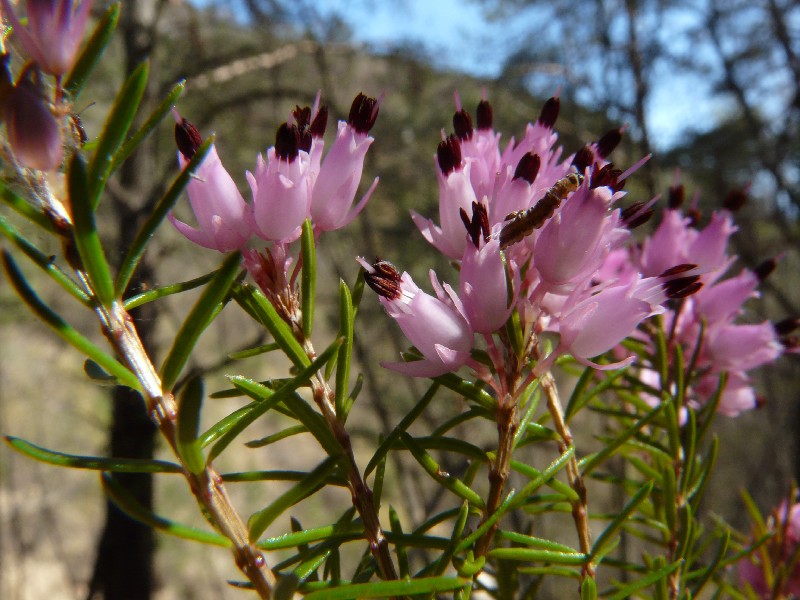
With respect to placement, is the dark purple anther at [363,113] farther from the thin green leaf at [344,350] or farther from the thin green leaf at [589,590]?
the thin green leaf at [589,590]

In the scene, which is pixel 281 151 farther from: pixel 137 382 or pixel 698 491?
pixel 698 491

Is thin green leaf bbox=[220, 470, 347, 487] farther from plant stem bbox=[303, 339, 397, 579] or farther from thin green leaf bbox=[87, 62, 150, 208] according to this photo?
thin green leaf bbox=[87, 62, 150, 208]

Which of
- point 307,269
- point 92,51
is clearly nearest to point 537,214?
point 307,269

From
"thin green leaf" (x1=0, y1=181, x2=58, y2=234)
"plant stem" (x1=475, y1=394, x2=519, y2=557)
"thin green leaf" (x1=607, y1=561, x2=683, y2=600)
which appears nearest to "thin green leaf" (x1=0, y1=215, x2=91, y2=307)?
"thin green leaf" (x1=0, y1=181, x2=58, y2=234)

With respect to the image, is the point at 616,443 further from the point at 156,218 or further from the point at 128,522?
the point at 128,522

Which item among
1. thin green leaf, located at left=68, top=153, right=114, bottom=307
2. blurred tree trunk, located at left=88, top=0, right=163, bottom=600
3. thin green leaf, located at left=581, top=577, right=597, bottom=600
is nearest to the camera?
thin green leaf, located at left=68, top=153, right=114, bottom=307

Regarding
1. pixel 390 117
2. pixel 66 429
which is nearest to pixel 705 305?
pixel 390 117

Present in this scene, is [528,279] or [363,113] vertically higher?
[363,113]

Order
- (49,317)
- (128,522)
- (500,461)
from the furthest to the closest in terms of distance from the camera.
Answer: (128,522)
(500,461)
(49,317)
